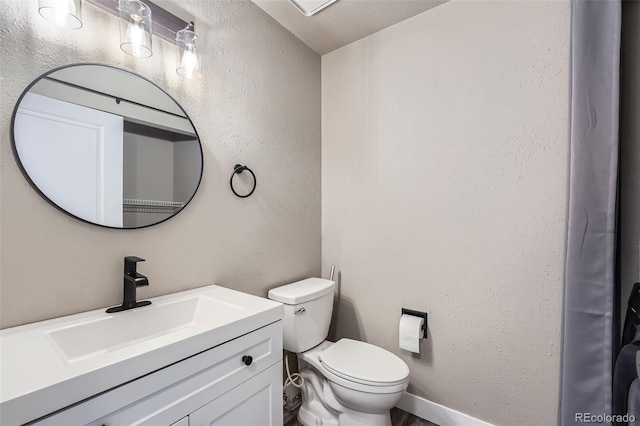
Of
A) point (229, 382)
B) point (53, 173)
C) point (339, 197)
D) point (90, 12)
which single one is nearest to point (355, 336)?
point (339, 197)

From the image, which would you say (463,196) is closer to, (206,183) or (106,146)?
(206,183)

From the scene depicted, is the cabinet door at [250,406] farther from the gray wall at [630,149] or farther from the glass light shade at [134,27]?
the gray wall at [630,149]

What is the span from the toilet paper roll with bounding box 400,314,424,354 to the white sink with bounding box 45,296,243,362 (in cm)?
103

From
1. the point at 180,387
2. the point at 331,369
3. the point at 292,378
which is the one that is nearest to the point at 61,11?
the point at 180,387

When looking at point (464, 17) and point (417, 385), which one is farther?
point (417, 385)

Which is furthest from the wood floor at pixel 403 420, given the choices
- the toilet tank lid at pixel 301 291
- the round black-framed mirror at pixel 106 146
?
the round black-framed mirror at pixel 106 146

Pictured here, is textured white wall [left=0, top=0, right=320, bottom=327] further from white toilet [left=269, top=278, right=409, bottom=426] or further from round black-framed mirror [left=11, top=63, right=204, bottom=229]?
white toilet [left=269, top=278, right=409, bottom=426]

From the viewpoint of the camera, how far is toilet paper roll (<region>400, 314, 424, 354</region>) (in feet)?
5.34

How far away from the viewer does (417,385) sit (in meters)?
1.73

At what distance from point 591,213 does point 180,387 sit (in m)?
1.61

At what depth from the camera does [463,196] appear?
5.18 feet

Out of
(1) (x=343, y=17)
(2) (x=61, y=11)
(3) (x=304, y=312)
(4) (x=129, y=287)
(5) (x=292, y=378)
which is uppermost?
(1) (x=343, y=17)

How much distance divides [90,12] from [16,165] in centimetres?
61

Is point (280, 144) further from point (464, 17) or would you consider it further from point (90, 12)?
point (464, 17)
